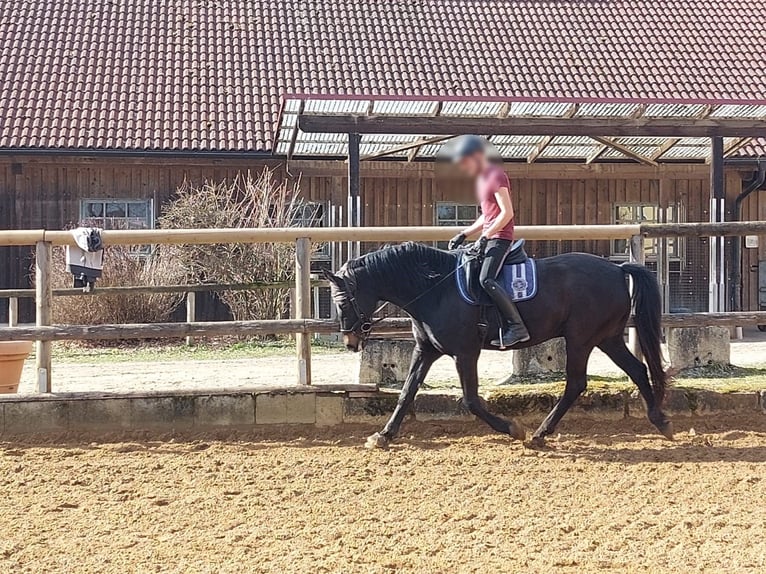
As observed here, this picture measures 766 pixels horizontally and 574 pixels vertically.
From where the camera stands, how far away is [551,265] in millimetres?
6227

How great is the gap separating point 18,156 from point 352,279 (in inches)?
462

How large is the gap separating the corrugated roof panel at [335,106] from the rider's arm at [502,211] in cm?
666

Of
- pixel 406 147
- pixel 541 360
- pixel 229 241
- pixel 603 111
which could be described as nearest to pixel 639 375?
pixel 541 360

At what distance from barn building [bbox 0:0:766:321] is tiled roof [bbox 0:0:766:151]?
1.9 inches

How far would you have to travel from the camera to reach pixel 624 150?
14523 mm

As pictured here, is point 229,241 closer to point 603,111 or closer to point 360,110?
point 360,110

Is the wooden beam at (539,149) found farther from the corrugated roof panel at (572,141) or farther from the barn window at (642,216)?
the barn window at (642,216)

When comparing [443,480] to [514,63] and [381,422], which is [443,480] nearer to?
[381,422]

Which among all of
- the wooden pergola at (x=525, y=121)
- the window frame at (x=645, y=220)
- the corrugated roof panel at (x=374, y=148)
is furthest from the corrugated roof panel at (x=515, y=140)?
the window frame at (x=645, y=220)

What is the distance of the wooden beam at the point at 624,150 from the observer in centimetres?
1389

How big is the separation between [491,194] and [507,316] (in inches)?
34.3

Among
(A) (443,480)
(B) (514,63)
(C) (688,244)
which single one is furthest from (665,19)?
(A) (443,480)

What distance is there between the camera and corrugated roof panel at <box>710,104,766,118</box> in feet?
42.0

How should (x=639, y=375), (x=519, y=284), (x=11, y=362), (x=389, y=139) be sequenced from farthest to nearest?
1. (x=389, y=139)
2. (x=11, y=362)
3. (x=639, y=375)
4. (x=519, y=284)
